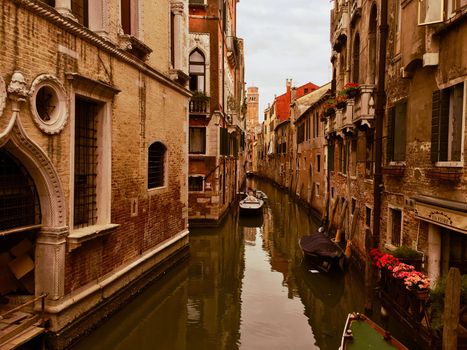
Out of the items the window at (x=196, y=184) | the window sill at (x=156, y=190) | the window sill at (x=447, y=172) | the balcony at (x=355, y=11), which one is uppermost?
the balcony at (x=355, y=11)

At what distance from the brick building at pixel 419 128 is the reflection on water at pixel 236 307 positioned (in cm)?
200

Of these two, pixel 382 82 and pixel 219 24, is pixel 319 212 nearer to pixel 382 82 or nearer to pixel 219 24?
pixel 219 24

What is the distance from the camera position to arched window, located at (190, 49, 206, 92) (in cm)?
1712

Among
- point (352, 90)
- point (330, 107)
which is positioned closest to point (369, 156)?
point (352, 90)

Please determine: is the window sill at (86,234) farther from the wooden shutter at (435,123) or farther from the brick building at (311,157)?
the brick building at (311,157)

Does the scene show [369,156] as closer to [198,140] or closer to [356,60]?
[356,60]

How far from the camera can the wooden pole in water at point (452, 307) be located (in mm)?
4094

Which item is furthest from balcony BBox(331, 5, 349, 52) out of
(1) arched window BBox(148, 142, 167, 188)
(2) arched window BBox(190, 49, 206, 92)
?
(1) arched window BBox(148, 142, 167, 188)

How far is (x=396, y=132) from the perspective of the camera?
8.32 metres

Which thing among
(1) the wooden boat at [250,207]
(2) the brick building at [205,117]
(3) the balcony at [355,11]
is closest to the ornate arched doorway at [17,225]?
(3) the balcony at [355,11]

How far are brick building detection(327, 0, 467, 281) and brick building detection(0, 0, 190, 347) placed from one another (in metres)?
5.27

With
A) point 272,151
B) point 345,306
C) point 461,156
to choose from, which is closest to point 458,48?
point 461,156

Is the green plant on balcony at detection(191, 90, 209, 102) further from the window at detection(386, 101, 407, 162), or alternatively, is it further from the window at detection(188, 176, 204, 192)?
the window at detection(386, 101, 407, 162)

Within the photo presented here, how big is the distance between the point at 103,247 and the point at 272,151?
4239 centimetres
